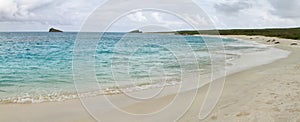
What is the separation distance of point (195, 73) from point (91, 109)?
833 cm

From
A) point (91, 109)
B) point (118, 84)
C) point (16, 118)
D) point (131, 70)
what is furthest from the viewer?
point (131, 70)

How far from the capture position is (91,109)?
8227 mm

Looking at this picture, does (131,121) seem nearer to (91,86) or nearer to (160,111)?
(160,111)

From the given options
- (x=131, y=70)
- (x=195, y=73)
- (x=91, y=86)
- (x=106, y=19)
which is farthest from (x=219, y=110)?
(x=131, y=70)

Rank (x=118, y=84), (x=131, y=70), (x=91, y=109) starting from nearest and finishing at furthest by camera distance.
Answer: (x=91, y=109) → (x=118, y=84) → (x=131, y=70)

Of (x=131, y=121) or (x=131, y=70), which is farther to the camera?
(x=131, y=70)

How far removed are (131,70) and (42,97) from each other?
7.14m

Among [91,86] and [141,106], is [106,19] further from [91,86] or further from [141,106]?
[91,86]

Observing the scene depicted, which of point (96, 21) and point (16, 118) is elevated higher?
point (96, 21)

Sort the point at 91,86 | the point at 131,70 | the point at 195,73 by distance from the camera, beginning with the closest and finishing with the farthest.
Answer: the point at 91,86 → the point at 195,73 → the point at 131,70

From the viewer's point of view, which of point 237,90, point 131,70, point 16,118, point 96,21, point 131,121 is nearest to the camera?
point 96,21

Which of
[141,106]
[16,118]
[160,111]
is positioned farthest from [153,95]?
[16,118]

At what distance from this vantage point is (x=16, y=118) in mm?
7441

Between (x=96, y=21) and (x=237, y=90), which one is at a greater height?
(x=96, y=21)
